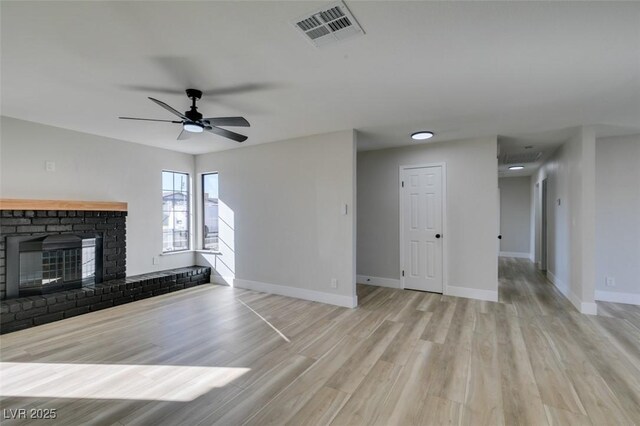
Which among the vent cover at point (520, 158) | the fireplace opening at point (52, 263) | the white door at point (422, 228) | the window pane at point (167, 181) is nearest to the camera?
the fireplace opening at point (52, 263)

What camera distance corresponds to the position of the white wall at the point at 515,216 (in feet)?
26.6

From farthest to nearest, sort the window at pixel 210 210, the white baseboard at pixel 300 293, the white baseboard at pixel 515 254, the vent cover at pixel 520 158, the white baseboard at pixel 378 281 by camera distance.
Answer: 1. the white baseboard at pixel 515 254
2. the window at pixel 210 210
3. the vent cover at pixel 520 158
4. the white baseboard at pixel 378 281
5. the white baseboard at pixel 300 293

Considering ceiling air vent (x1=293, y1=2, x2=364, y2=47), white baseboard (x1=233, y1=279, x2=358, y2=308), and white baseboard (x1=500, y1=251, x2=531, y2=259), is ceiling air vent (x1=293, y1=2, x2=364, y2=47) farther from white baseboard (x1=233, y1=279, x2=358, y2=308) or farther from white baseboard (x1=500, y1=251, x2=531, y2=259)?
white baseboard (x1=500, y1=251, x2=531, y2=259)

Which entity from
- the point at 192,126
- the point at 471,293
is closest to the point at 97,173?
the point at 192,126

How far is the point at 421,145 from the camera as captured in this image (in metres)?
4.78

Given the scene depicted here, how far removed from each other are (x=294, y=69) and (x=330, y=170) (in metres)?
1.93

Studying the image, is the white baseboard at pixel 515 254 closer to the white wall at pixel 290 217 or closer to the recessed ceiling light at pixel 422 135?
the recessed ceiling light at pixel 422 135

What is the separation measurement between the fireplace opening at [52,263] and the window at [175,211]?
1123 millimetres

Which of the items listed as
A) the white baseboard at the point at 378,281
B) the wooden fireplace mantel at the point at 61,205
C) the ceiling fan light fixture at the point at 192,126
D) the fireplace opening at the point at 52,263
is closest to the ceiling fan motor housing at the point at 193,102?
the ceiling fan light fixture at the point at 192,126

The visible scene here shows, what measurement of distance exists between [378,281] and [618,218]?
366cm

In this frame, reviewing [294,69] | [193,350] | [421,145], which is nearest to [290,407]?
[193,350]

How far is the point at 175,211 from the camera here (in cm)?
543

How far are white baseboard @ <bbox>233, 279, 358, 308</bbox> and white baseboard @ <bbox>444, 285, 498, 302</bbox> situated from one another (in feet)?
5.33

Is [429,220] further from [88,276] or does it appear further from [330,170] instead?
[88,276]
